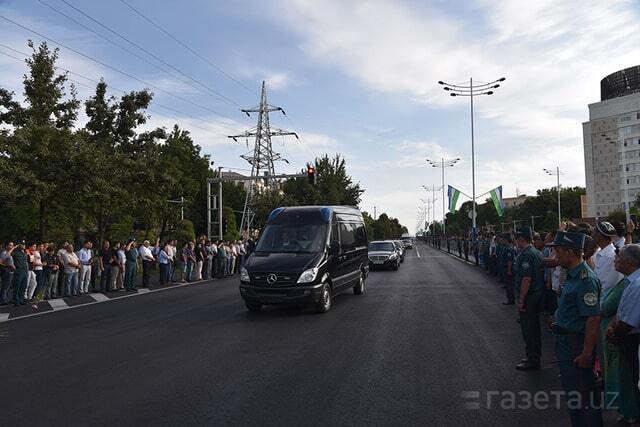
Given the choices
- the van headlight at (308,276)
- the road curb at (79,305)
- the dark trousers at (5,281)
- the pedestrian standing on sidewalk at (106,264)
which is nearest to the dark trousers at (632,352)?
the van headlight at (308,276)

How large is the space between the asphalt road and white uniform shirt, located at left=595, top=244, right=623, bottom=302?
4.25 ft

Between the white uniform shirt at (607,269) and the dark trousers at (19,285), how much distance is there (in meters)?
13.8

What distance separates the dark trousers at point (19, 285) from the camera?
14.3m

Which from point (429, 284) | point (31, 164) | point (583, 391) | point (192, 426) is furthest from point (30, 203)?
point (583, 391)

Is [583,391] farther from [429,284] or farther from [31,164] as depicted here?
[31,164]

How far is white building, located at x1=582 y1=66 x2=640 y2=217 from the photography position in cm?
10956

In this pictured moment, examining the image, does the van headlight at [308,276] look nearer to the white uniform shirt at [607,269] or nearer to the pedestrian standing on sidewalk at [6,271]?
the white uniform shirt at [607,269]

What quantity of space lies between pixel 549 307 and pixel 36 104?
1978cm

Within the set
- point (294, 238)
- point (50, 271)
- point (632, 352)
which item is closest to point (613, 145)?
Answer: point (294, 238)

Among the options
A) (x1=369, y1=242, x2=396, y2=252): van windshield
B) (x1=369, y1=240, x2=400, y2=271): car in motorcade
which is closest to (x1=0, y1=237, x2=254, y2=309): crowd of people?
(x1=369, y1=240, x2=400, y2=271): car in motorcade

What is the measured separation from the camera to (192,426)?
192 inches

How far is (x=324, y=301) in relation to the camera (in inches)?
456

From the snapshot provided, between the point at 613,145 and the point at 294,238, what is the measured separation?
127015 mm

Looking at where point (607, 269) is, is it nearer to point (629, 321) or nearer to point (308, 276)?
point (629, 321)
